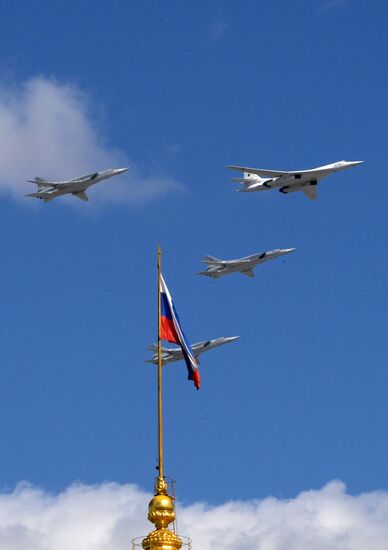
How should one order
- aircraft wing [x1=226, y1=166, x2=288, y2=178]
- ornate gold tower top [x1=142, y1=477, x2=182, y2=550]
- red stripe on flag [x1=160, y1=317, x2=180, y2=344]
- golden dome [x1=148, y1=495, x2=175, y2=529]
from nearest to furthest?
ornate gold tower top [x1=142, y1=477, x2=182, y2=550] < golden dome [x1=148, y1=495, x2=175, y2=529] < red stripe on flag [x1=160, y1=317, x2=180, y2=344] < aircraft wing [x1=226, y1=166, x2=288, y2=178]

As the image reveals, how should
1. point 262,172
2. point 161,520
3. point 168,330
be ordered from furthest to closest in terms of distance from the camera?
point 262,172, point 168,330, point 161,520

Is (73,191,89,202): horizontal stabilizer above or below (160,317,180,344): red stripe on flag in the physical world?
above

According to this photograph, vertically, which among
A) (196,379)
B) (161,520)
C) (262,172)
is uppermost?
(262,172)

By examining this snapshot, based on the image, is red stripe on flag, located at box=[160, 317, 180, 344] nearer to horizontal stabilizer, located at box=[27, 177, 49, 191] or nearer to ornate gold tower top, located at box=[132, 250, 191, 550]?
ornate gold tower top, located at box=[132, 250, 191, 550]

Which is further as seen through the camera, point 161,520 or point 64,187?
point 64,187

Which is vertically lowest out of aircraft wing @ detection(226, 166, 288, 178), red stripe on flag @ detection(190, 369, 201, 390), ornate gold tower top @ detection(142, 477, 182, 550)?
ornate gold tower top @ detection(142, 477, 182, 550)

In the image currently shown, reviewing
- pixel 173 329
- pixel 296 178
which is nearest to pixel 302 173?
pixel 296 178

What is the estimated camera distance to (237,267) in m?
194

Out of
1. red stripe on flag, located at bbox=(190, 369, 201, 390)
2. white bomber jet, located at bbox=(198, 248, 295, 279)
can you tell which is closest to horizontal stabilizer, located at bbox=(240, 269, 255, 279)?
white bomber jet, located at bbox=(198, 248, 295, 279)

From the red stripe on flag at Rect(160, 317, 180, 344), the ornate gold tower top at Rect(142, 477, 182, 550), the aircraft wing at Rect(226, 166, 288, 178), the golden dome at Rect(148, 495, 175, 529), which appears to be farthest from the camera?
the aircraft wing at Rect(226, 166, 288, 178)

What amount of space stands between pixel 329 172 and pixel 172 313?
120472 millimetres

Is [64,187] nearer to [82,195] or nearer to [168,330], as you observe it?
[82,195]

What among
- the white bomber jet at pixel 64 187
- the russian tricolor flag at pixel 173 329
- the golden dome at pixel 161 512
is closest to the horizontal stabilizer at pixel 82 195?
the white bomber jet at pixel 64 187

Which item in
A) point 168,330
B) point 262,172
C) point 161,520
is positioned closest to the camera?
point 161,520
